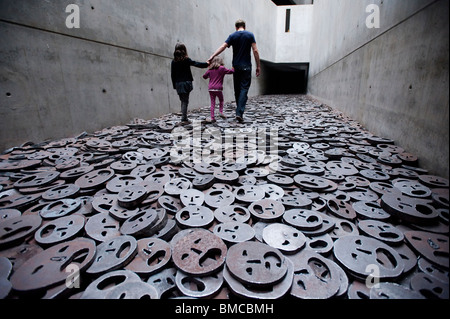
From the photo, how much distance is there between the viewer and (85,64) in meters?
4.31

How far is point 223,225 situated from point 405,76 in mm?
3054

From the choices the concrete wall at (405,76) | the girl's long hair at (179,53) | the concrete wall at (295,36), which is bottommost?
the concrete wall at (405,76)

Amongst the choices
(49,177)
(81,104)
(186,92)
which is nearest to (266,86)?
(186,92)

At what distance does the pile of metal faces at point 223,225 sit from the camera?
127cm

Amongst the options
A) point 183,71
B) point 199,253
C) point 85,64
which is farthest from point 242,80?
point 199,253

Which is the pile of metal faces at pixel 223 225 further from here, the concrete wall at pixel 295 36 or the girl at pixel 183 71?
the concrete wall at pixel 295 36

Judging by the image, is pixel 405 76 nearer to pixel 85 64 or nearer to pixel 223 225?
pixel 223 225

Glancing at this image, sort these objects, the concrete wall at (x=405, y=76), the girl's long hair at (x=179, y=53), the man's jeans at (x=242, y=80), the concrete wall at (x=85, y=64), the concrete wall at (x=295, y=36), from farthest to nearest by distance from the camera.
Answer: the concrete wall at (x=295, y=36), the man's jeans at (x=242, y=80), the girl's long hair at (x=179, y=53), the concrete wall at (x=85, y=64), the concrete wall at (x=405, y=76)

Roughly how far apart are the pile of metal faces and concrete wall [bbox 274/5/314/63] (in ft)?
56.3

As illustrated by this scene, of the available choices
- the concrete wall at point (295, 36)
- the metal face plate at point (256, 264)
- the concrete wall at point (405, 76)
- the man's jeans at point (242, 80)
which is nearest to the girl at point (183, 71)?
the man's jeans at point (242, 80)

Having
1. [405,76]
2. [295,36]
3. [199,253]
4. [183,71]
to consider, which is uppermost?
[295,36]

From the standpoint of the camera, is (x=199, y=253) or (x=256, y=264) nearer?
(x=256, y=264)

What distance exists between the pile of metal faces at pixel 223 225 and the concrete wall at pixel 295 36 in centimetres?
1716

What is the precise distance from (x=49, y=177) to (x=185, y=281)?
2177 millimetres
